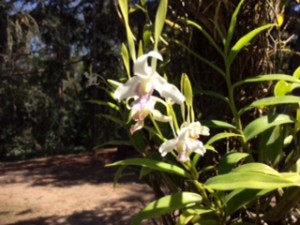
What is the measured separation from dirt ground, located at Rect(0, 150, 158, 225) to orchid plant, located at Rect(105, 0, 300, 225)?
2.68m

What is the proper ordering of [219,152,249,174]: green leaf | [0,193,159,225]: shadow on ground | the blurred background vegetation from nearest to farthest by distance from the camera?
[219,152,249,174]: green leaf, [0,193,159,225]: shadow on ground, the blurred background vegetation

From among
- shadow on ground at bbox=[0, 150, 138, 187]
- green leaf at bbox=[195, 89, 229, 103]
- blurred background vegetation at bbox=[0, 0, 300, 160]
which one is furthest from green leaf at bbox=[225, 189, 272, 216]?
shadow on ground at bbox=[0, 150, 138, 187]

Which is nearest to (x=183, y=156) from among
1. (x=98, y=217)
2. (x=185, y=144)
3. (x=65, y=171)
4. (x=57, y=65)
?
(x=185, y=144)

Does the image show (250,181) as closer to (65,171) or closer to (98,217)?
(98,217)

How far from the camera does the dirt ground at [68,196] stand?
4.67 meters

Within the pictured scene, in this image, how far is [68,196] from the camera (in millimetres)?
5629

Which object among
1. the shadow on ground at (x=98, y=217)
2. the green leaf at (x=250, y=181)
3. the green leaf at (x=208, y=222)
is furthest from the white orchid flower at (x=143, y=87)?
the shadow on ground at (x=98, y=217)

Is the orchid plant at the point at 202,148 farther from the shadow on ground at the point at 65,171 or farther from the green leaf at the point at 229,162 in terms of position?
the shadow on ground at the point at 65,171

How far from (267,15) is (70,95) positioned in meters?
11.7

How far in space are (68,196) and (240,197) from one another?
16.2 feet

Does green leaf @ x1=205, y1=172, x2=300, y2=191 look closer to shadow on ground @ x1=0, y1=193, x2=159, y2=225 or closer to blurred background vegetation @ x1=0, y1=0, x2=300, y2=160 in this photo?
blurred background vegetation @ x1=0, y1=0, x2=300, y2=160

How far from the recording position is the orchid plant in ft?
2.54

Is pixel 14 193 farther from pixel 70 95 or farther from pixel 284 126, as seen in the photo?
pixel 70 95

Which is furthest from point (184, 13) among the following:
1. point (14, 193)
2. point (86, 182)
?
point (86, 182)
